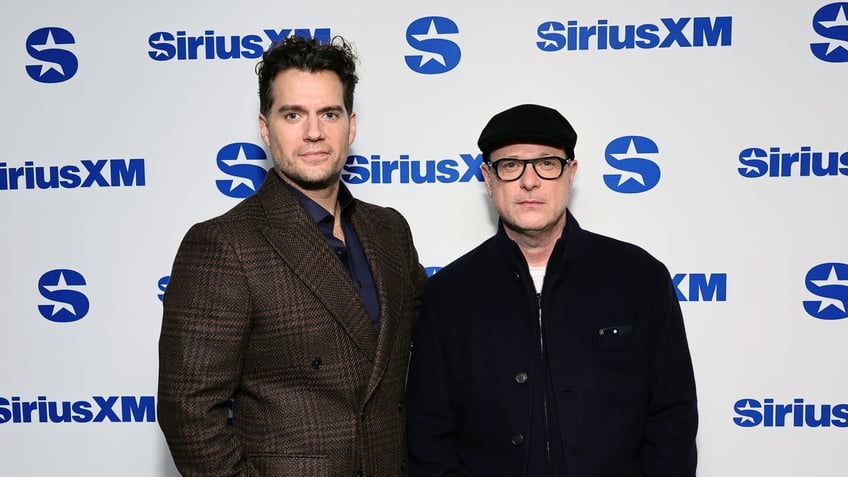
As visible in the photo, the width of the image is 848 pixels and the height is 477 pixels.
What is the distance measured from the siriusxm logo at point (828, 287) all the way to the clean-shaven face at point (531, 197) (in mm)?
1076

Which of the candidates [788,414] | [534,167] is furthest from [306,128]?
[788,414]

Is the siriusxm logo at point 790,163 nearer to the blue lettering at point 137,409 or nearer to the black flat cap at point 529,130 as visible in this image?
the black flat cap at point 529,130

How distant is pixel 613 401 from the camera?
59.3 inches

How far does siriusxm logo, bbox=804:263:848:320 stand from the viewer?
209 cm

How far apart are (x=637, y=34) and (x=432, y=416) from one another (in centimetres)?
137

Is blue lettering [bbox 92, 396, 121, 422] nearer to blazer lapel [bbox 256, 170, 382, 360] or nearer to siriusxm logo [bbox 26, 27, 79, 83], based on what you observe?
siriusxm logo [bbox 26, 27, 79, 83]

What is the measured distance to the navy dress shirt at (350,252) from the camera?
151 centimetres

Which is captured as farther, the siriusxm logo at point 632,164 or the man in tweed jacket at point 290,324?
the siriusxm logo at point 632,164

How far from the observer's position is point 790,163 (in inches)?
81.4

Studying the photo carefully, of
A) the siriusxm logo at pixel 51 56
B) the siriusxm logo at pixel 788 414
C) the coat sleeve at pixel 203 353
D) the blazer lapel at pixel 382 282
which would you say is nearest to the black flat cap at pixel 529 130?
the blazer lapel at pixel 382 282

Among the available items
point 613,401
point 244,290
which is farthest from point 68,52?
point 613,401

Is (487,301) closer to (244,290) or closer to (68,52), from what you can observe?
(244,290)

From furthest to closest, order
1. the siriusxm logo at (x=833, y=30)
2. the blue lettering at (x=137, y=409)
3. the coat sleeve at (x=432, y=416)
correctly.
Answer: the blue lettering at (x=137, y=409) → the siriusxm logo at (x=833, y=30) → the coat sleeve at (x=432, y=416)

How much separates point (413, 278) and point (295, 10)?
3.27 ft
